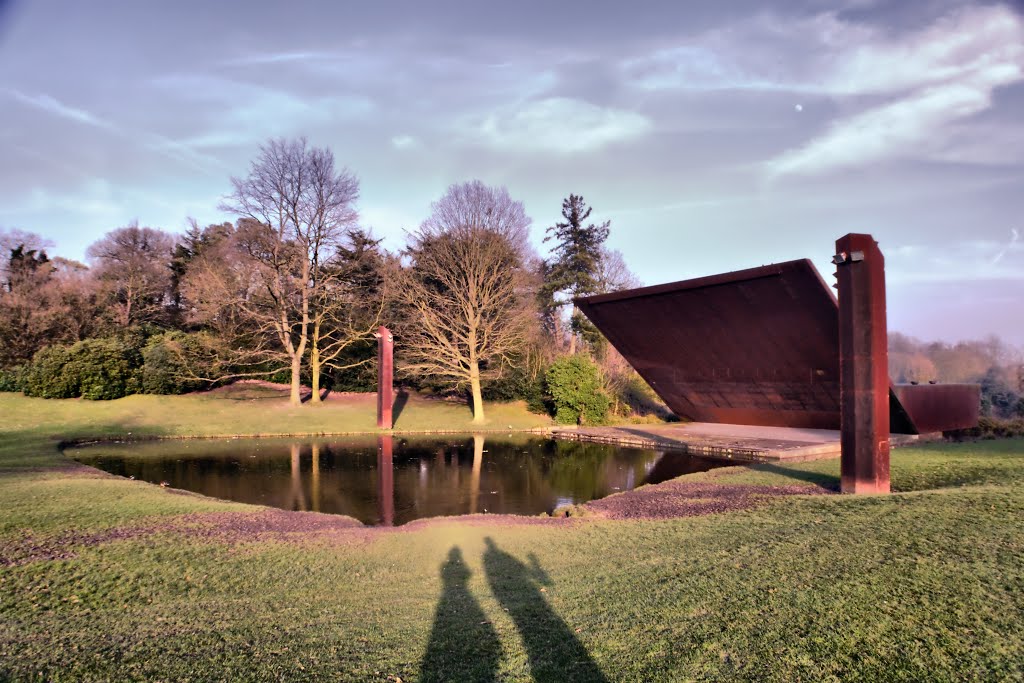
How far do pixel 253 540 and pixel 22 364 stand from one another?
95.2 feet

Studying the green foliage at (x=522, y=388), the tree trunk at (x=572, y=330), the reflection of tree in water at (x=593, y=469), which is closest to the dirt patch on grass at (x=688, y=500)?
the reflection of tree in water at (x=593, y=469)

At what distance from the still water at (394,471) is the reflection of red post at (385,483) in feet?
0.06

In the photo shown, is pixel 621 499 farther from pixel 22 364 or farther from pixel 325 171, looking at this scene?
pixel 22 364

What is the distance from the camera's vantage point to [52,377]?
25.2m

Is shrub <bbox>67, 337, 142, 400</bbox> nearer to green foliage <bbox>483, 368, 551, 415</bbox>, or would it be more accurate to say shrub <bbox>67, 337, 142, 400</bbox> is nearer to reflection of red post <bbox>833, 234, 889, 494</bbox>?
green foliage <bbox>483, 368, 551, 415</bbox>

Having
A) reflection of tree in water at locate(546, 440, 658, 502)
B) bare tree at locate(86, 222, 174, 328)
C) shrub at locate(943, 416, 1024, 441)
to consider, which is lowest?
reflection of tree in water at locate(546, 440, 658, 502)

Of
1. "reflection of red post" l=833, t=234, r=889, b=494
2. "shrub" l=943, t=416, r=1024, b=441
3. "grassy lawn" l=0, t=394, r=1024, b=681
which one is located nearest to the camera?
"grassy lawn" l=0, t=394, r=1024, b=681

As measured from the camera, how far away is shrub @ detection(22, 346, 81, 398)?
82.6 feet

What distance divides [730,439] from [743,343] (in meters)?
2.83

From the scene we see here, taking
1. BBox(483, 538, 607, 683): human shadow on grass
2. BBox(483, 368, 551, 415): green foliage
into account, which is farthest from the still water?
BBox(483, 368, 551, 415): green foliage

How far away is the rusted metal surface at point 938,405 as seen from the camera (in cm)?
1681

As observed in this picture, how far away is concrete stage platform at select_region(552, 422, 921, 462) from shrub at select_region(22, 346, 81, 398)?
791 inches

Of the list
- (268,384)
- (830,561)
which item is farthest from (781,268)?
(268,384)

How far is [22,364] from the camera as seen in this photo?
28469 millimetres
